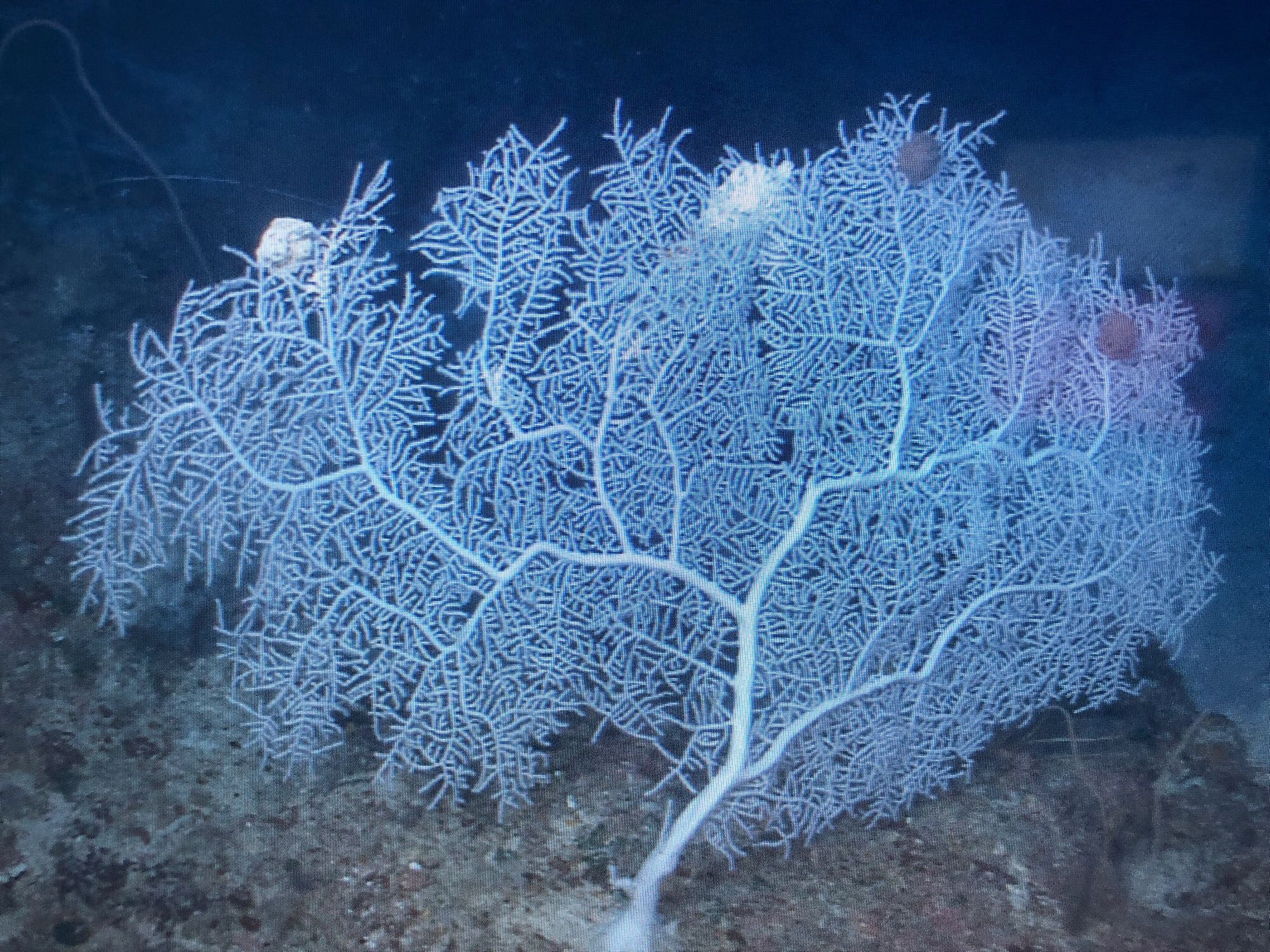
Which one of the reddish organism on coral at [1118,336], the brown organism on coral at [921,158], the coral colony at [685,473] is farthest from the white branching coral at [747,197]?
the reddish organism on coral at [1118,336]

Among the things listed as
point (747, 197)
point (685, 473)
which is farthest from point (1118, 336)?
point (685, 473)

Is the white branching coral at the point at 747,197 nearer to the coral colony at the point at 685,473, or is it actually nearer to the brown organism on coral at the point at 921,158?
the coral colony at the point at 685,473

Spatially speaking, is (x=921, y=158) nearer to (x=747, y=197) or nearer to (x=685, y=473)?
(x=747, y=197)

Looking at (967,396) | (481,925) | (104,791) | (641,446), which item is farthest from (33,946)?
(967,396)

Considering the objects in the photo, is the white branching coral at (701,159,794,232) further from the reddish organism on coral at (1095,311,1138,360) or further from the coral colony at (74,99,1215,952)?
the reddish organism on coral at (1095,311,1138,360)

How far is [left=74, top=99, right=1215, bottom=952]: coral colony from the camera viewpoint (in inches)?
102

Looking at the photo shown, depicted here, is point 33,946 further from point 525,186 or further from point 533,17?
point 533,17

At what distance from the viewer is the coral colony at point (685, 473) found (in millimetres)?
2594

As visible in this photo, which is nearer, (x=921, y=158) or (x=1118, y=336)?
(x=921, y=158)

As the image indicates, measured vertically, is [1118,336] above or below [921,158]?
below

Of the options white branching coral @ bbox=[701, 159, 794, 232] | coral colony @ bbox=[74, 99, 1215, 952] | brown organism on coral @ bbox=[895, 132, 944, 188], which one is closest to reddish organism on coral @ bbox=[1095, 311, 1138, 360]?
coral colony @ bbox=[74, 99, 1215, 952]

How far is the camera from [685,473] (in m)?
2.78

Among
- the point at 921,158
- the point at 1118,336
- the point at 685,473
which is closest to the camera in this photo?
the point at 685,473

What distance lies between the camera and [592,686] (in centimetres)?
352
